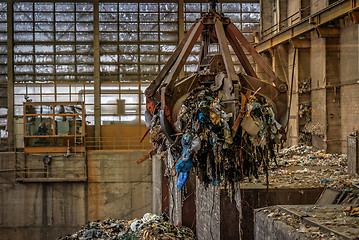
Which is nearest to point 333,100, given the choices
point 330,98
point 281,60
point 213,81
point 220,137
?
point 330,98

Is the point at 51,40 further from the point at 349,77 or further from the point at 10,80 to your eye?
the point at 349,77

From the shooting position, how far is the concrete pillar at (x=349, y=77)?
471 inches

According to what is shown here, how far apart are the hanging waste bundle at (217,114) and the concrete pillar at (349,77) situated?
26.1ft

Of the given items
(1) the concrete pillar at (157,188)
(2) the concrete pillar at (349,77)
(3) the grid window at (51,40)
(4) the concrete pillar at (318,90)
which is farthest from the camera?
(3) the grid window at (51,40)

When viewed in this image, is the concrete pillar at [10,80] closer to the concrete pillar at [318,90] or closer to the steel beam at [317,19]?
the steel beam at [317,19]

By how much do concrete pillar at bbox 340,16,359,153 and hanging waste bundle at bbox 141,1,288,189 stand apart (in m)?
7.95

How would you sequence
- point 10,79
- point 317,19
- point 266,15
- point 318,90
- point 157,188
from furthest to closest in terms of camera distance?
point 10,79
point 266,15
point 157,188
point 318,90
point 317,19

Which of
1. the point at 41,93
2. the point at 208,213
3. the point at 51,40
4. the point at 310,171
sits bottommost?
the point at 208,213

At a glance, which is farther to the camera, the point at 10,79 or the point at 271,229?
the point at 10,79

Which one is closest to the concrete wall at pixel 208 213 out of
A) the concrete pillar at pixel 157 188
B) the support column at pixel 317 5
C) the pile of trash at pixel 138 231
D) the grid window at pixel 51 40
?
the pile of trash at pixel 138 231

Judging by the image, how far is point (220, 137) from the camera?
4320 mm

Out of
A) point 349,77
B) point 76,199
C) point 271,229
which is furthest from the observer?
point 76,199

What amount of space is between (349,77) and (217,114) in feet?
30.7

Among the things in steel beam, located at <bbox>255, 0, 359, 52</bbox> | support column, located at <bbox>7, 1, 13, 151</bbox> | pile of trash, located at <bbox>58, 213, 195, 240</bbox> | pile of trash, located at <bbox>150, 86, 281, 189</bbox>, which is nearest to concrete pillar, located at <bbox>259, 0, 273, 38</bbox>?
steel beam, located at <bbox>255, 0, 359, 52</bbox>
